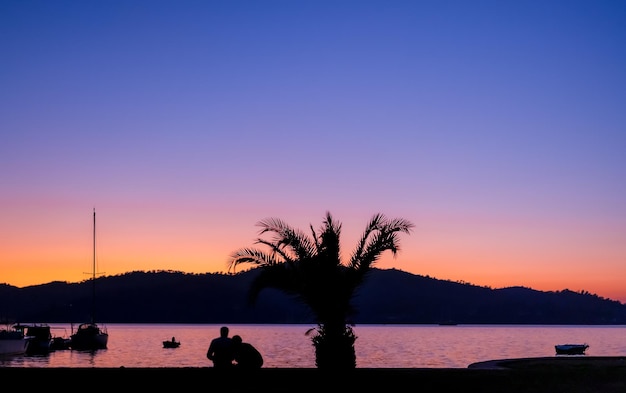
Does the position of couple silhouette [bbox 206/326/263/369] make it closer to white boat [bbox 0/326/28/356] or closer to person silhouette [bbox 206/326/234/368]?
person silhouette [bbox 206/326/234/368]

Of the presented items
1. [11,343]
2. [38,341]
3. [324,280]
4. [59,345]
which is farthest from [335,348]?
[59,345]

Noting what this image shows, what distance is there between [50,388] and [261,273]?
290 inches

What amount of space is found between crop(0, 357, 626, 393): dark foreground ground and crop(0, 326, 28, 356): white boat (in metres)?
63.0

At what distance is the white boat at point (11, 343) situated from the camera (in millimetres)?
79812

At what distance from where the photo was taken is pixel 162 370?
2194 centimetres

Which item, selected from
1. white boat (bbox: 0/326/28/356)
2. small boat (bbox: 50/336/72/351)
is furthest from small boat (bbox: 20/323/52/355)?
small boat (bbox: 50/336/72/351)

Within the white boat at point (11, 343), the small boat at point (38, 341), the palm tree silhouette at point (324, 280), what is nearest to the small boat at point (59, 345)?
the small boat at point (38, 341)

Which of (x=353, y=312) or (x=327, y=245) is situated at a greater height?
(x=327, y=245)

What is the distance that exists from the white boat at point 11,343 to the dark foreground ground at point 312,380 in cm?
6301

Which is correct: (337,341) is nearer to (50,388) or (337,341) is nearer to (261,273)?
(261,273)

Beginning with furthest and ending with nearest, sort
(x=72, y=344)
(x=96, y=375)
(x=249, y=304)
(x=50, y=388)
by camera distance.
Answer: (x=72, y=344), (x=249, y=304), (x=96, y=375), (x=50, y=388)

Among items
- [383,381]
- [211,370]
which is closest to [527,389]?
[383,381]

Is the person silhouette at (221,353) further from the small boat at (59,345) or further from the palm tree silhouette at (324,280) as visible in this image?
the small boat at (59,345)

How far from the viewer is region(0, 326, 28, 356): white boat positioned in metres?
79.8
